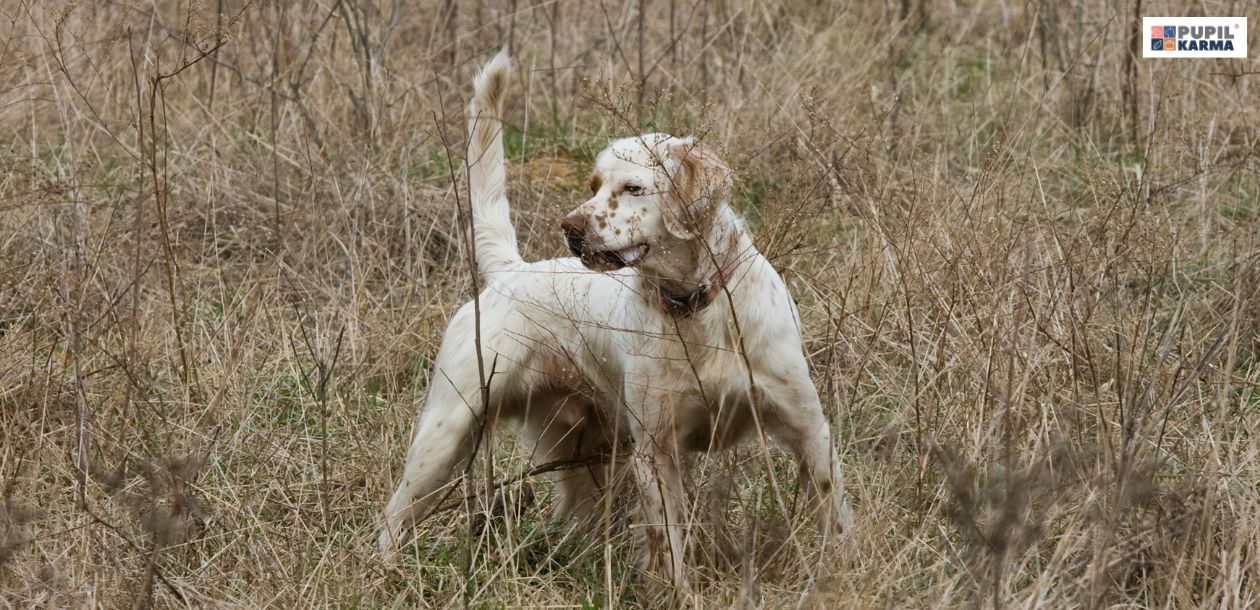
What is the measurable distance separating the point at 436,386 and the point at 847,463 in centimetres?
→ 100

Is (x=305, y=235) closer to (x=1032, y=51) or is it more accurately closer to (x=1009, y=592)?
(x=1009, y=592)

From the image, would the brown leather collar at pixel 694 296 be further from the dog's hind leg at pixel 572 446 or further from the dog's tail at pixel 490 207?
the dog's tail at pixel 490 207

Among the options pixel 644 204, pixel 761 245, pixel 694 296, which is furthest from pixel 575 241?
pixel 761 245

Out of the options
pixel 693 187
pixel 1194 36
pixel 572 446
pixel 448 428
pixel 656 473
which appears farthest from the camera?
pixel 1194 36

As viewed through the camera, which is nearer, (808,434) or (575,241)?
(575,241)

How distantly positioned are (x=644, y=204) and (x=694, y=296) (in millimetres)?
235

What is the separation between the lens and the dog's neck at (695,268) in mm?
3084

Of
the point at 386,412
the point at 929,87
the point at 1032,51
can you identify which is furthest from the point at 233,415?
the point at 1032,51

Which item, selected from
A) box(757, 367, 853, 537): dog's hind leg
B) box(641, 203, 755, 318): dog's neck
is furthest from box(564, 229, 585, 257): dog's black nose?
box(757, 367, 853, 537): dog's hind leg

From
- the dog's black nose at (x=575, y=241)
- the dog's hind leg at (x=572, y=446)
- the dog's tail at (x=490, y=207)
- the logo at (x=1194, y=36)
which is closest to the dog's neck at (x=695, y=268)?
the dog's black nose at (x=575, y=241)

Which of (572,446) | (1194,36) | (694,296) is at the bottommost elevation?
(572,446)

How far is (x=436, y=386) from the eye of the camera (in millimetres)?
3660

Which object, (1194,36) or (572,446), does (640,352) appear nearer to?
(572,446)

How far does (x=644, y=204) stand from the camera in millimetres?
3037
